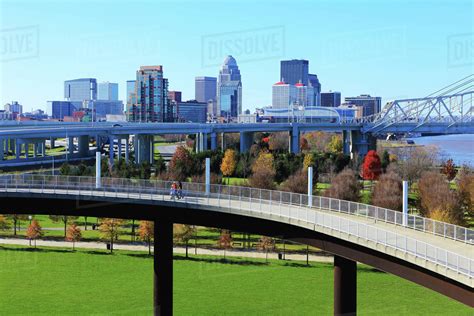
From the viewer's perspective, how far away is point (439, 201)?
34875 mm

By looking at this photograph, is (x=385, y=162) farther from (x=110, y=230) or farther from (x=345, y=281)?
(x=345, y=281)

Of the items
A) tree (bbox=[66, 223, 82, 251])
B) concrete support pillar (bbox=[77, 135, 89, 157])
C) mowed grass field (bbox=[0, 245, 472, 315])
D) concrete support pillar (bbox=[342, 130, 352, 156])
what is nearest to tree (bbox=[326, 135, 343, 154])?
concrete support pillar (bbox=[342, 130, 352, 156])

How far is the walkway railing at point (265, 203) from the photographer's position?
631 inches

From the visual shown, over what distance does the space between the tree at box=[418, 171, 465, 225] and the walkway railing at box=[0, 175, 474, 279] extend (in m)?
11.5

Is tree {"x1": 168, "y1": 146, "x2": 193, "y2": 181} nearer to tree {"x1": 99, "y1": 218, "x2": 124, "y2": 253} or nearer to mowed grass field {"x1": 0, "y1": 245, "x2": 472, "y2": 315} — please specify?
tree {"x1": 99, "y1": 218, "x2": 124, "y2": 253}

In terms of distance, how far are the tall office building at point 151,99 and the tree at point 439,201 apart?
108566 mm

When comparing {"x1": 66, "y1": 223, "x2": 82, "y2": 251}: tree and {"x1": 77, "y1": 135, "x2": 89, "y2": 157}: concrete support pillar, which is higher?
{"x1": 77, "y1": 135, "x2": 89, "y2": 157}: concrete support pillar

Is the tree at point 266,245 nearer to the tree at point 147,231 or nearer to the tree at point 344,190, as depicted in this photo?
the tree at point 147,231

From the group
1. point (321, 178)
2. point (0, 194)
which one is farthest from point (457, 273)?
point (321, 178)

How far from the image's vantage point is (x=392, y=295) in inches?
1031

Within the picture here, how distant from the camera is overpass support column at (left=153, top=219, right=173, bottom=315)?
2300 cm

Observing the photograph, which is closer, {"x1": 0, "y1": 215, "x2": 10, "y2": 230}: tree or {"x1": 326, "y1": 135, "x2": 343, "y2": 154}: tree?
{"x1": 0, "y1": 215, "x2": 10, "y2": 230}: tree

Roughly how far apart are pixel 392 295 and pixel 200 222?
841 cm

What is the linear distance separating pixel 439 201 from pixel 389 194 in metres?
3.48
